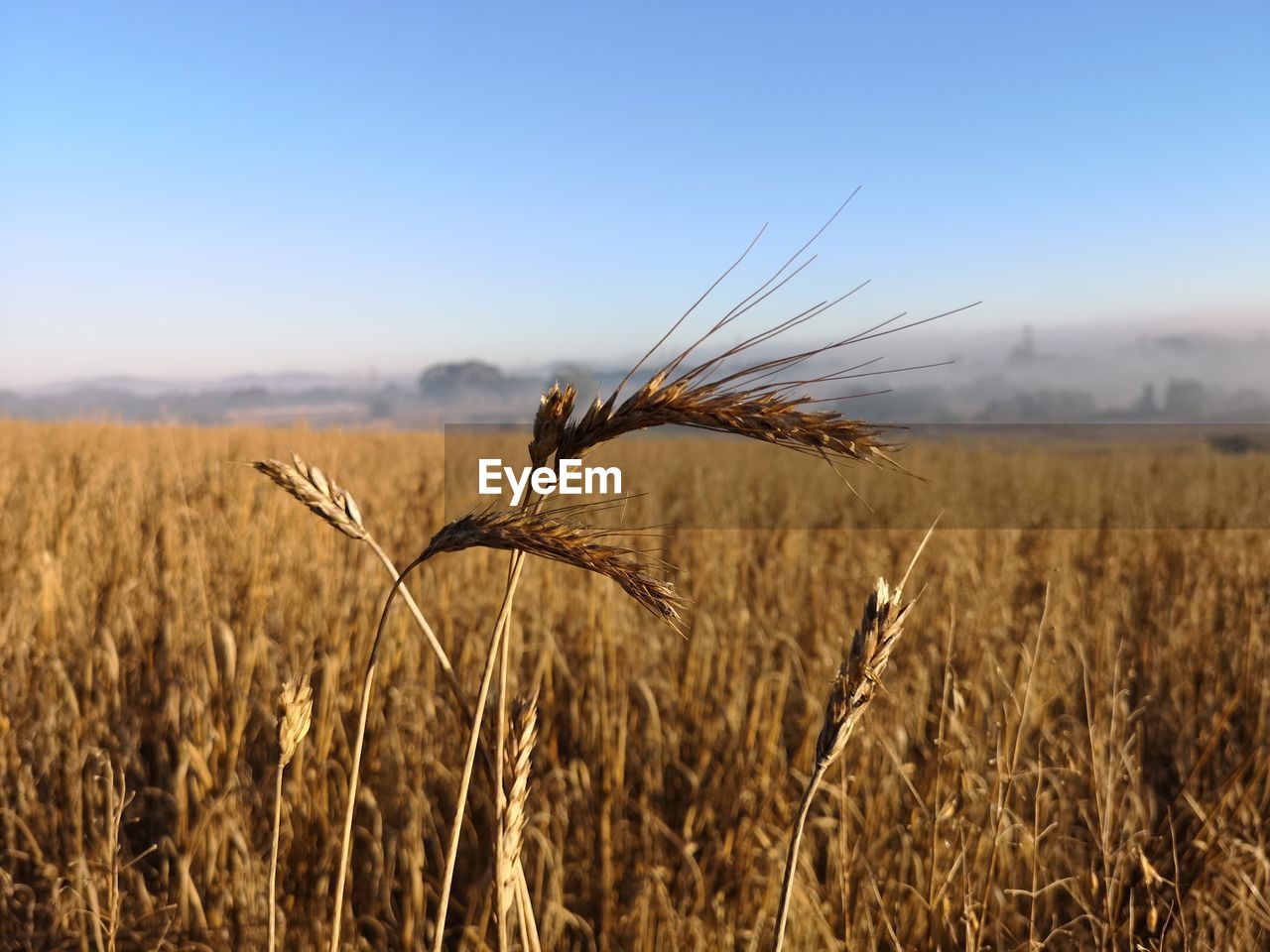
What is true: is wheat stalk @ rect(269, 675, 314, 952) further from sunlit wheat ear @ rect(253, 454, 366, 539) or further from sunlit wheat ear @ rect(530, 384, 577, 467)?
sunlit wheat ear @ rect(530, 384, 577, 467)

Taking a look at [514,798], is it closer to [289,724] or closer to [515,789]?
[515,789]

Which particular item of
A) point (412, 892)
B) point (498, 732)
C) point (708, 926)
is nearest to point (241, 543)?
point (412, 892)

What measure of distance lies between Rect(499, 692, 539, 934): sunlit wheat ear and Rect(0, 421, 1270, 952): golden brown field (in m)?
0.37

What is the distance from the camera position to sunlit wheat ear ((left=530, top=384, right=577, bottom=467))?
853 millimetres

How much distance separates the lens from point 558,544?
2.57 feet

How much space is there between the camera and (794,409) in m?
0.80

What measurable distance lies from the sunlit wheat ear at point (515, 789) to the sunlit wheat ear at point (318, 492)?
27cm

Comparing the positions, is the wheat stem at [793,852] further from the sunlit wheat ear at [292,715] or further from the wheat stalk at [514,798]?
the sunlit wheat ear at [292,715]

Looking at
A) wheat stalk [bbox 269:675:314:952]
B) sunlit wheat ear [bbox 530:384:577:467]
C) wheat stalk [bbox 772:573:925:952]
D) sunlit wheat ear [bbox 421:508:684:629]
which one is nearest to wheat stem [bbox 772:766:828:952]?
wheat stalk [bbox 772:573:925:952]

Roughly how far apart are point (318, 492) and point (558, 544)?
0.32 metres

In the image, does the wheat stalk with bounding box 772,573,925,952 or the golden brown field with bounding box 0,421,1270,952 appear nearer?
Answer: the wheat stalk with bounding box 772,573,925,952

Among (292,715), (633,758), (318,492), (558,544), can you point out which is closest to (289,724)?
(292,715)

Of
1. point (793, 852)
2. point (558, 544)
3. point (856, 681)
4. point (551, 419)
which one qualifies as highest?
point (551, 419)

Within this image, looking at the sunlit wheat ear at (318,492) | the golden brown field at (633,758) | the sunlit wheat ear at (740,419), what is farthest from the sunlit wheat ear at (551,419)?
the golden brown field at (633,758)
